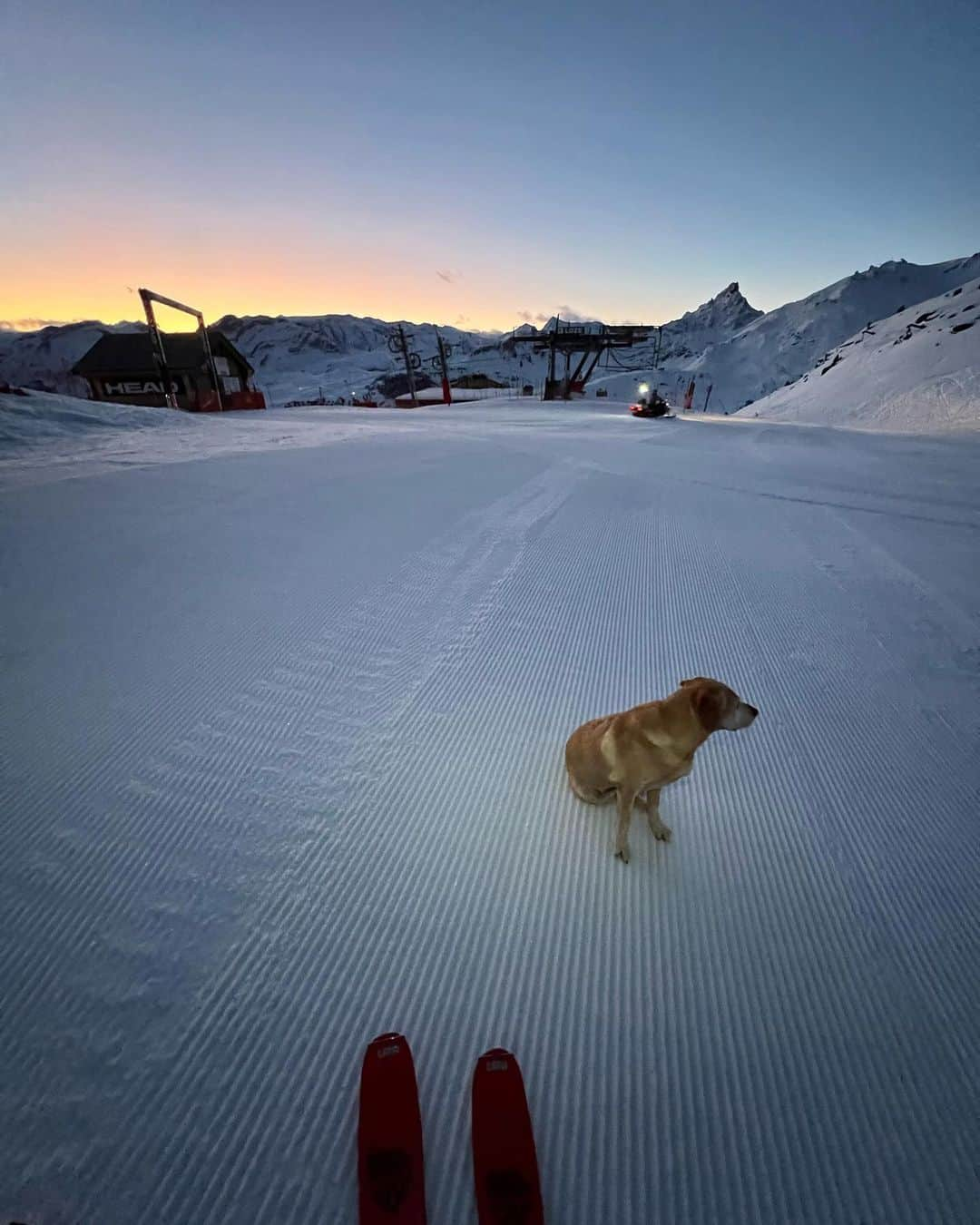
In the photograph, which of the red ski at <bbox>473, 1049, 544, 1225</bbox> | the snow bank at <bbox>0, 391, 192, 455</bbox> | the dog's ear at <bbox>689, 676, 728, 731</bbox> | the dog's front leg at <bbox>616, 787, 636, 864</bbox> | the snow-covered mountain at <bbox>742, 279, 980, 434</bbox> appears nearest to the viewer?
the red ski at <bbox>473, 1049, 544, 1225</bbox>

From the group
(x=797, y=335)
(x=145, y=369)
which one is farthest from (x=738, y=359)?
(x=145, y=369)

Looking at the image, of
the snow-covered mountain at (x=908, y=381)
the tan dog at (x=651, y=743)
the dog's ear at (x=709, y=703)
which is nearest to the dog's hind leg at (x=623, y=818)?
the tan dog at (x=651, y=743)

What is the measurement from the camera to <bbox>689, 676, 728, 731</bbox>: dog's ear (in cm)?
156

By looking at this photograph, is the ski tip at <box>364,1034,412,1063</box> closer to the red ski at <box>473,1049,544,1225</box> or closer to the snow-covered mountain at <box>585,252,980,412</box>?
the red ski at <box>473,1049,544,1225</box>

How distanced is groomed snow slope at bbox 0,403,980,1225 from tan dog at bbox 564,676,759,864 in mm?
178

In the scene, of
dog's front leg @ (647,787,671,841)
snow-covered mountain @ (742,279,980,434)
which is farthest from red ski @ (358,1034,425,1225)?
snow-covered mountain @ (742,279,980,434)

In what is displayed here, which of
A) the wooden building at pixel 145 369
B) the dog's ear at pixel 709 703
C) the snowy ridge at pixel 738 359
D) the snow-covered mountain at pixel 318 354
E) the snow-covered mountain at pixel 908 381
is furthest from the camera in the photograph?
the snow-covered mountain at pixel 318 354

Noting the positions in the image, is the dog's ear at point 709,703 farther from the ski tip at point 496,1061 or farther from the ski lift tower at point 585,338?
the ski lift tower at point 585,338

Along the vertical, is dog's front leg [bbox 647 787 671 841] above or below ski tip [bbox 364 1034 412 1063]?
above

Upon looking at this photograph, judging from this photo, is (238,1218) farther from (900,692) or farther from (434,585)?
(900,692)

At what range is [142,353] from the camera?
3073 centimetres

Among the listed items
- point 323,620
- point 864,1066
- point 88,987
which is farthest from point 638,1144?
point 323,620

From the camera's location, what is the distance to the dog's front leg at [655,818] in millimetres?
1843

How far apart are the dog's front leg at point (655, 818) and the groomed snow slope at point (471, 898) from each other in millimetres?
76
